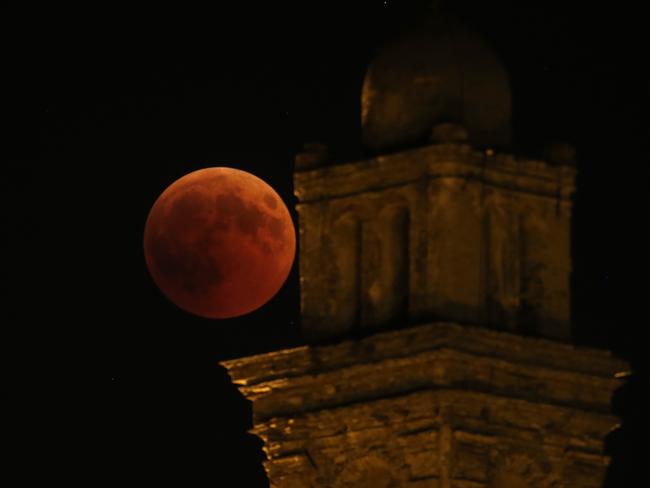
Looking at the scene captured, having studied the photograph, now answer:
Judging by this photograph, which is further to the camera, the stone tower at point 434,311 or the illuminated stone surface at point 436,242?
the illuminated stone surface at point 436,242

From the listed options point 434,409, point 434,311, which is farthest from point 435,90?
point 434,409

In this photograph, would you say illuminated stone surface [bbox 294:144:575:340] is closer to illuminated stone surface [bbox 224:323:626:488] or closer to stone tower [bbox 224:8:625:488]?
stone tower [bbox 224:8:625:488]

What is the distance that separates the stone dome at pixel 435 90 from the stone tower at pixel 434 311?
23 millimetres

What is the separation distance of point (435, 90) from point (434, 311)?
3913 mm

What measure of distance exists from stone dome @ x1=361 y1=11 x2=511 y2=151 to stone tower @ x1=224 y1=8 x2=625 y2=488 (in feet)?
0.08

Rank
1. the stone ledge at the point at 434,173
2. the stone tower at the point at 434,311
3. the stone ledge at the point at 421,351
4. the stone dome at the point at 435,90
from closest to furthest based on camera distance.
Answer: the stone ledge at the point at 421,351
the stone tower at the point at 434,311
the stone ledge at the point at 434,173
the stone dome at the point at 435,90

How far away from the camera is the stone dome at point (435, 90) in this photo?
67.6m

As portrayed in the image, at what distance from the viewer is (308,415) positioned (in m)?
66.8

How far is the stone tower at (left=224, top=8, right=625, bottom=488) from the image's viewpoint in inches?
2586

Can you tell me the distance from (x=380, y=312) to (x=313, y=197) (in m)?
2.43

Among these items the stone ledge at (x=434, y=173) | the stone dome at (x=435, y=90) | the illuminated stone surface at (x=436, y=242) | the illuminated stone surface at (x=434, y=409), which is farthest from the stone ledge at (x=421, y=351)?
the stone dome at (x=435, y=90)

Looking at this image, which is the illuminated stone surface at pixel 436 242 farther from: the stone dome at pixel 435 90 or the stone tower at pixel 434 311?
the stone dome at pixel 435 90

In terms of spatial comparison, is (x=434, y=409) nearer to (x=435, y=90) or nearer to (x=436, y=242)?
(x=436, y=242)

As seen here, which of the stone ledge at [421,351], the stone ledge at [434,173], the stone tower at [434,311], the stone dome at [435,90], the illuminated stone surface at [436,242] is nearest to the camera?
the stone ledge at [421,351]
